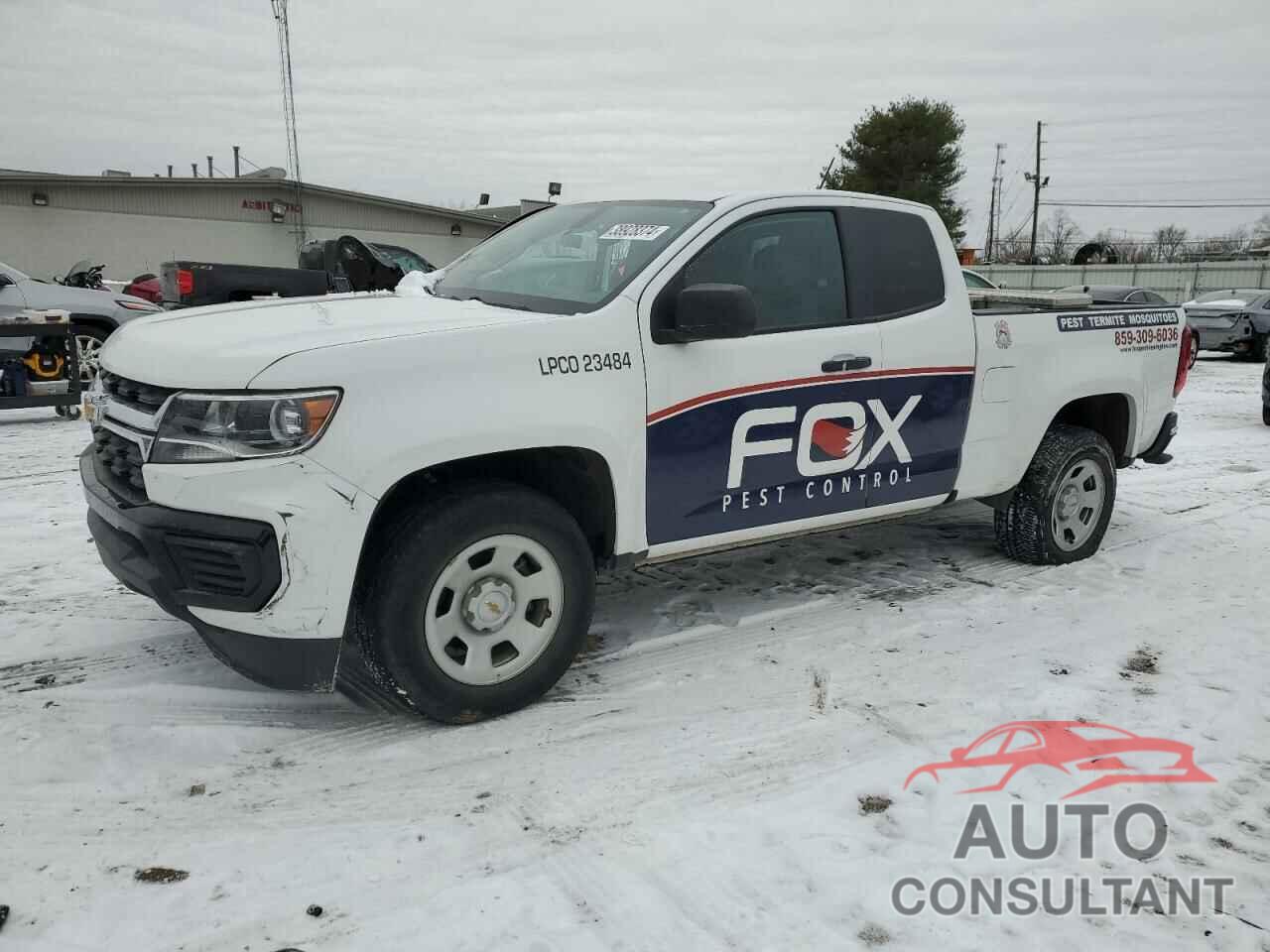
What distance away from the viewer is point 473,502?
121 inches

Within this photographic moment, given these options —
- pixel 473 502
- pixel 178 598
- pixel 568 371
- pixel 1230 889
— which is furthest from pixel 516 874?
pixel 1230 889

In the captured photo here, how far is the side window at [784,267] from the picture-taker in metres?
3.72

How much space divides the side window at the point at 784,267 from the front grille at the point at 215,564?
181 centimetres

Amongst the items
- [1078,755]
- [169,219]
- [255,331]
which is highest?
[169,219]

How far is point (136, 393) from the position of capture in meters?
3.08

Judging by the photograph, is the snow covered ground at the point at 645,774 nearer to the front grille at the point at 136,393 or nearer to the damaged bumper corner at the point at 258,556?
the damaged bumper corner at the point at 258,556

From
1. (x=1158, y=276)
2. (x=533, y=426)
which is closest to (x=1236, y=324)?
(x=533, y=426)

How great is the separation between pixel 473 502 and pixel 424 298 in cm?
116

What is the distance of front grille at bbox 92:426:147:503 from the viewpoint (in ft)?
9.95

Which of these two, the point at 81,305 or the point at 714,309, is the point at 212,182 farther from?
the point at 714,309

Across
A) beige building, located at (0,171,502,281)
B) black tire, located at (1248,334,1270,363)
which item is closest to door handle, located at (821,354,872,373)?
black tire, located at (1248,334,1270,363)

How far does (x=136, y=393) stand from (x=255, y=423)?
1.97ft

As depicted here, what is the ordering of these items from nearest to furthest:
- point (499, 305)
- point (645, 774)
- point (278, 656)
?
1. point (278, 656)
2. point (645, 774)
3. point (499, 305)

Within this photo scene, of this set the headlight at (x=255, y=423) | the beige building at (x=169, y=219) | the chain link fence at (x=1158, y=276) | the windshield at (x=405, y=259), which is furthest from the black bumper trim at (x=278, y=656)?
the chain link fence at (x=1158, y=276)
